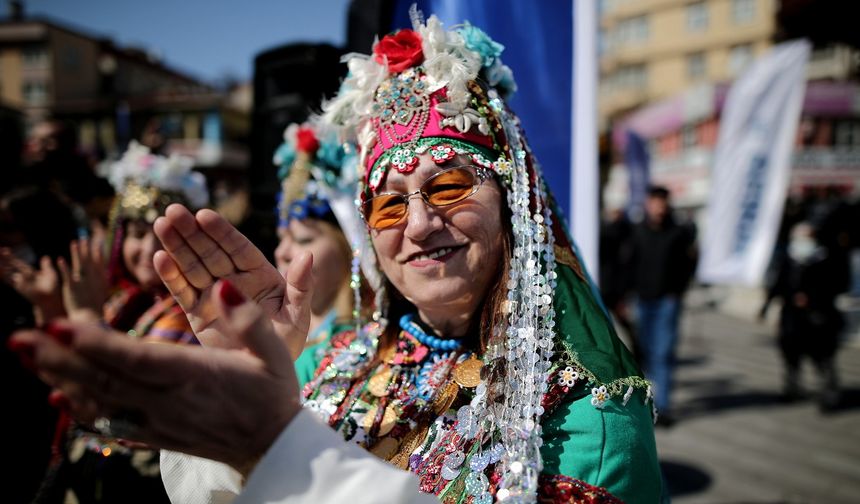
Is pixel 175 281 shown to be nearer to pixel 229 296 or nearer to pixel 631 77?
pixel 229 296

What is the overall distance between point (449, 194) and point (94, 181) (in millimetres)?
4164

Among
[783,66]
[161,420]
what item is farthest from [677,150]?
[161,420]

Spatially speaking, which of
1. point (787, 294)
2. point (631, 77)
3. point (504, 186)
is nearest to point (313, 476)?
point (504, 186)

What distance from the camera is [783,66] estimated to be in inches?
191

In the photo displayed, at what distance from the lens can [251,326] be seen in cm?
84

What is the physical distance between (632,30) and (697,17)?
12.3 ft

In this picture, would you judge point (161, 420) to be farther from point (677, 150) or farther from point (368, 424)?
point (677, 150)

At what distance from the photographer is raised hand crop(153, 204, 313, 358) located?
1150 millimetres

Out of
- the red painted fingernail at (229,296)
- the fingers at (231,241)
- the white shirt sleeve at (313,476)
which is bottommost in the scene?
the white shirt sleeve at (313,476)

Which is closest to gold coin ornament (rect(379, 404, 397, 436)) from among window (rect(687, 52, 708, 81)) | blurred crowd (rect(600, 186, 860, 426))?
blurred crowd (rect(600, 186, 860, 426))

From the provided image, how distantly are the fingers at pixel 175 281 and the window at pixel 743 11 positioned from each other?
34.6 m

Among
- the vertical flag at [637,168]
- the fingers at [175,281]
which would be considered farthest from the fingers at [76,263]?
the vertical flag at [637,168]

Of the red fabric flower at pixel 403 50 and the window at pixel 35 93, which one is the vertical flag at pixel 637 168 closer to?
the red fabric flower at pixel 403 50

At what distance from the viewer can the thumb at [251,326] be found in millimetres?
833
